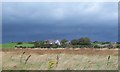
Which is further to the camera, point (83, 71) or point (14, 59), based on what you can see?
point (14, 59)

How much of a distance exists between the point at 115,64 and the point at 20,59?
789cm

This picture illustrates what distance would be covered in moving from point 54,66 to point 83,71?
303 centimetres

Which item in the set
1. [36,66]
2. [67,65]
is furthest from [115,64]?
[36,66]

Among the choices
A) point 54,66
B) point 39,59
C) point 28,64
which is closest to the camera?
point 54,66

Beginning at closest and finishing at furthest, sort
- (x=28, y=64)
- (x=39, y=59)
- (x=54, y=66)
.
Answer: (x=54, y=66) < (x=28, y=64) < (x=39, y=59)

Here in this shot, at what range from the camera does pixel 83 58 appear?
79.6 ft

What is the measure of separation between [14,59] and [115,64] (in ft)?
27.8

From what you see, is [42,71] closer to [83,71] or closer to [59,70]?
[59,70]

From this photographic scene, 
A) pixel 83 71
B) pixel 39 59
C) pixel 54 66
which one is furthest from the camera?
pixel 39 59

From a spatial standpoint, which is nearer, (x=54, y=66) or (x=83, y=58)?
(x=54, y=66)

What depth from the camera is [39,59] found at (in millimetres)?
24219

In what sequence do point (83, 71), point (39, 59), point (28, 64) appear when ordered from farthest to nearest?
1. point (39, 59)
2. point (28, 64)
3. point (83, 71)

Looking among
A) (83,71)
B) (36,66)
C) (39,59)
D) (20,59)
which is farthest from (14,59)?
(83,71)

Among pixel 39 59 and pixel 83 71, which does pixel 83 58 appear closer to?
pixel 39 59
